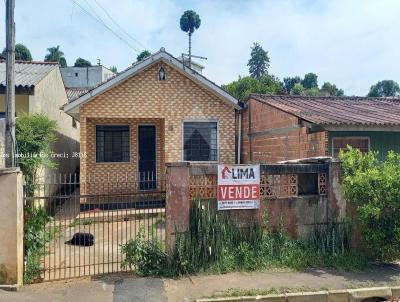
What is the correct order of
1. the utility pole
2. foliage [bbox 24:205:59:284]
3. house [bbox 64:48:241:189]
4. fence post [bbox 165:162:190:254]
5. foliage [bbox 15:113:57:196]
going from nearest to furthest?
foliage [bbox 24:205:59:284], fence post [bbox 165:162:190:254], the utility pole, foliage [bbox 15:113:57:196], house [bbox 64:48:241:189]

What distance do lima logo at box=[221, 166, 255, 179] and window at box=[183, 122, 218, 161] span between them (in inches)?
237

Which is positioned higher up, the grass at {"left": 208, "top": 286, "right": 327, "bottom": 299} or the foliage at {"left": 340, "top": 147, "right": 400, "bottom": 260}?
the foliage at {"left": 340, "top": 147, "right": 400, "bottom": 260}

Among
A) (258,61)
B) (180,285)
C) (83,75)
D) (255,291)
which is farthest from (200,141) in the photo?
(258,61)

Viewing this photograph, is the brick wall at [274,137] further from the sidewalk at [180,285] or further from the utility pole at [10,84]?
the utility pole at [10,84]

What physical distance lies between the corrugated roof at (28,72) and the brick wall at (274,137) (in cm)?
747

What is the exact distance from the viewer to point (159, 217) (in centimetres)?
991

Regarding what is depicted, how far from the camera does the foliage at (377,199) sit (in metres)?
7.15

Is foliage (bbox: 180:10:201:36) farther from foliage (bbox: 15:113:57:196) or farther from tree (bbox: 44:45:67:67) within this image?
foliage (bbox: 15:113:57:196)

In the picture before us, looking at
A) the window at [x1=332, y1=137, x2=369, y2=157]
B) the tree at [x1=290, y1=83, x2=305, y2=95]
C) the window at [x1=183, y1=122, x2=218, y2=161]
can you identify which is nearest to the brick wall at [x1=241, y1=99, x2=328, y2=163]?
the window at [x1=332, y1=137, x2=369, y2=157]

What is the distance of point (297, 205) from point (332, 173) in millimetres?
970

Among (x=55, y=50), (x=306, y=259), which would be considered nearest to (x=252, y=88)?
(x=306, y=259)

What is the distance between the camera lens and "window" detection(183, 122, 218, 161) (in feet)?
43.7

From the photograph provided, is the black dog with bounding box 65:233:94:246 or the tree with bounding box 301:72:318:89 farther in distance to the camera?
the tree with bounding box 301:72:318:89

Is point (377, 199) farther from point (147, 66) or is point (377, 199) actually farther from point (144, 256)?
point (147, 66)
